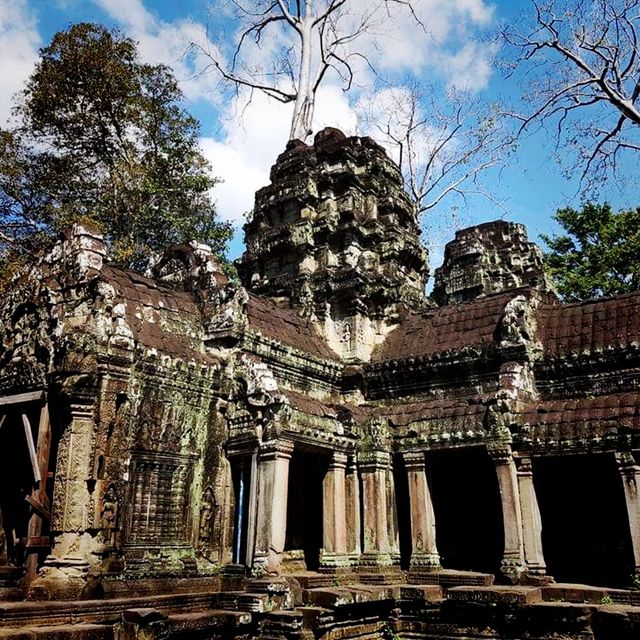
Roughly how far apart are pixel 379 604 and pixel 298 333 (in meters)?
5.61

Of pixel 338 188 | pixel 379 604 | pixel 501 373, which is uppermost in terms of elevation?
pixel 338 188

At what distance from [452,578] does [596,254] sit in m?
18.8

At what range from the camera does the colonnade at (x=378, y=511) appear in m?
9.23

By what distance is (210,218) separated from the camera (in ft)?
Result: 72.9

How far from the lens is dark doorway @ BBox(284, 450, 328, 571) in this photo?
11242 millimetres

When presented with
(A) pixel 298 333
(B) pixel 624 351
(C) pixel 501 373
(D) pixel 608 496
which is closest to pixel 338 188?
(A) pixel 298 333

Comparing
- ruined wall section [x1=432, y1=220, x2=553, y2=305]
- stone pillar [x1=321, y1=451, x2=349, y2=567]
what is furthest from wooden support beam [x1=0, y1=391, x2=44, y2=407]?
ruined wall section [x1=432, y1=220, x2=553, y2=305]

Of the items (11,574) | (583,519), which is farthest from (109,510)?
(583,519)

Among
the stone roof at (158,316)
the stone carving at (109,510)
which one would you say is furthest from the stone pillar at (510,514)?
the stone carving at (109,510)

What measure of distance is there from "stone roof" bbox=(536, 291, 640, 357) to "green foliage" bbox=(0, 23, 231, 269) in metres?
11.9

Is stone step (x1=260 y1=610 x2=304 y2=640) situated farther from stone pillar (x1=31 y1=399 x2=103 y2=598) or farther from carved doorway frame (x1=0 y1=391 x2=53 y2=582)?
carved doorway frame (x1=0 y1=391 x2=53 y2=582)

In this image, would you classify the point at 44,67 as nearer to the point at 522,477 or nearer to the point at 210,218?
the point at 210,218

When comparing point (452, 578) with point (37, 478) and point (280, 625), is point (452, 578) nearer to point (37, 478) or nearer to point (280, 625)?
point (280, 625)

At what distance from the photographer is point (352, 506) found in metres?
11.1
